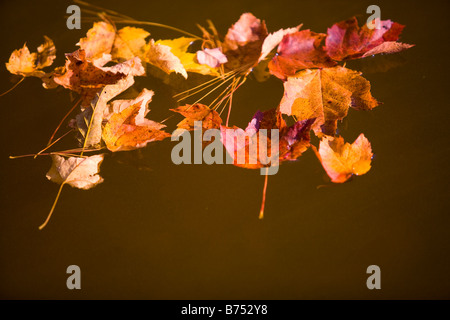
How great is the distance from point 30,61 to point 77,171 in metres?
0.25

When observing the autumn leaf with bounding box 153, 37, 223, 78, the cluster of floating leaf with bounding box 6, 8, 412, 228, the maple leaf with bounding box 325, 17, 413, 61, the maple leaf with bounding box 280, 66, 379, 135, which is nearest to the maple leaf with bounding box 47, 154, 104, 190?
the cluster of floating leaf with bounding box 6, 8, 412, 228

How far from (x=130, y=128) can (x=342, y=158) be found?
0.37m

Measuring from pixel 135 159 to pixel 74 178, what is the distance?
11 cm

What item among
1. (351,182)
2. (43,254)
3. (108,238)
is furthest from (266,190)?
(43,254)

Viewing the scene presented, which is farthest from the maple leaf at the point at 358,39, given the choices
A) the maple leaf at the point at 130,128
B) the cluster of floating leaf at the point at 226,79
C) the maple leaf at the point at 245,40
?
the maple leaf at the point at 130,128

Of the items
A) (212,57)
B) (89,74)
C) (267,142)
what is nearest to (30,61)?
(89,74)

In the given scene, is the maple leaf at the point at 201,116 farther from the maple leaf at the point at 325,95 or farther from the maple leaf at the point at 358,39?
the maple leaf at the point at 358,39

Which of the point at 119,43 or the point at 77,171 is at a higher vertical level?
the point at 119,43

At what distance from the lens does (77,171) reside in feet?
1.83

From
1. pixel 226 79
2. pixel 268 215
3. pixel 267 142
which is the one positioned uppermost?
pixel 226 79

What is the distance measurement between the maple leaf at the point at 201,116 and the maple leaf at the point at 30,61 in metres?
0.28

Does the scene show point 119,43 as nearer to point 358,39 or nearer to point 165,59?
point 165,59

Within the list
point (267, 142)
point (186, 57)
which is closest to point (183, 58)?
point (186, 57)

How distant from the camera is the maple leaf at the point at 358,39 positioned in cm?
53
